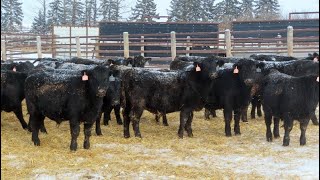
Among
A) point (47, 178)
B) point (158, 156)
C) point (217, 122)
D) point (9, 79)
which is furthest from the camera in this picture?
point (217, 122)

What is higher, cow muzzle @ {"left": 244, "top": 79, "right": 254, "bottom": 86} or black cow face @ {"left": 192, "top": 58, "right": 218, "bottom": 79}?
black cow face @ {"left": 192, "top": 58, "right": 218, "bottom": 79}

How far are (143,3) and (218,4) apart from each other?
28.9 ft

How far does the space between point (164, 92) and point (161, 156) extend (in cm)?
178

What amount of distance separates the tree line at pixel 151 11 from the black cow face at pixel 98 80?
2317 cm

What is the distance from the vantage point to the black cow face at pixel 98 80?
6.93 metres

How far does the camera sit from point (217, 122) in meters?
10.1

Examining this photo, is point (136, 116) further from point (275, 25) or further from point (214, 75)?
point (275, 25)

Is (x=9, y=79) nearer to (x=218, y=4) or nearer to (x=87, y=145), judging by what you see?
(x=87, y=145)

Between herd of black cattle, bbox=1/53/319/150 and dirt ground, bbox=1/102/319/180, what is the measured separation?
0.31 m

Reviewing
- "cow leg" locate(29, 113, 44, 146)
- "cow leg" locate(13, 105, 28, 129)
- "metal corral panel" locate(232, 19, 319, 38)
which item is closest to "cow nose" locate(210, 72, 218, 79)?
"cow leg" locate(29, 113, 44, 146)

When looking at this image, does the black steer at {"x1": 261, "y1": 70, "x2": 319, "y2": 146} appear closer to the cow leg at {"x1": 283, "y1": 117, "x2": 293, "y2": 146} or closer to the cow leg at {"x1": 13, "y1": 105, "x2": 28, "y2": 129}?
the cow leg at {"x1": 283, "y1": 117, "x2": 293, "y2": 146}

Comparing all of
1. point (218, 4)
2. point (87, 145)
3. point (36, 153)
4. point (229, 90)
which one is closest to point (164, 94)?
point (229, 90)

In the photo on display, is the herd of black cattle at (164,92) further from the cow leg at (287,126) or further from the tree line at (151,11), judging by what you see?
the tree line at (151,11)

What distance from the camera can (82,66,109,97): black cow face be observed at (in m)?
6.93
